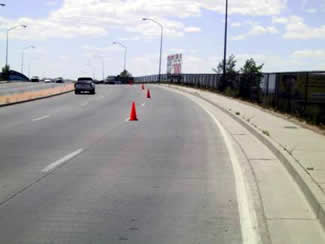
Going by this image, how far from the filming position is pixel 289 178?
1035cm

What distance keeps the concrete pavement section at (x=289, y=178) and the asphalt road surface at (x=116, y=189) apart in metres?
0.56

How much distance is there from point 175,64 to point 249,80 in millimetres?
56437

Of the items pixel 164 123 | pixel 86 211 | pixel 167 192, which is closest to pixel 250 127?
pixel 164 123

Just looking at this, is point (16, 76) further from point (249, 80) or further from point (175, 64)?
point (249, 80)

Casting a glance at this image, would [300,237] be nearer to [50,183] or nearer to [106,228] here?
[106,228]

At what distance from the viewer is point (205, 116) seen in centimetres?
2700

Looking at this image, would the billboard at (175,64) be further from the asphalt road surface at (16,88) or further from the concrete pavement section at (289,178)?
the concrete pavement section at (289,178)

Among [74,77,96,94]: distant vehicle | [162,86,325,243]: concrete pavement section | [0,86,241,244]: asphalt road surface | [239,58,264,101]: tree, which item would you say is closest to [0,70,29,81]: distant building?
[74,77,96,94]: distant vehicle

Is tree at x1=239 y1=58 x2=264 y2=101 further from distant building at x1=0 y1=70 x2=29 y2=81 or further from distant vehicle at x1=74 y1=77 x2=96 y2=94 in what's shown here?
distant building at x1=0 y1=70 x2=29 y2=81

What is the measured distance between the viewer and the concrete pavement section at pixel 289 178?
7.11 m

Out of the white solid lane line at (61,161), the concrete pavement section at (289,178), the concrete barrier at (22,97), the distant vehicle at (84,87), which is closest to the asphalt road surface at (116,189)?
the white solid lane line at (61,161)

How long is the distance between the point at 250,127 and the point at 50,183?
11.3 metres

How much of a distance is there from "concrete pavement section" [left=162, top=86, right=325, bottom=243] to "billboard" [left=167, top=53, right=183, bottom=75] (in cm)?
7774

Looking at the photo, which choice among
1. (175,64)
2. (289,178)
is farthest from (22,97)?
(175,64)
